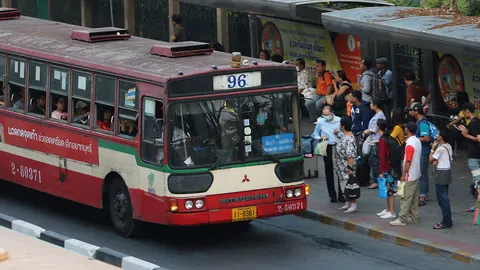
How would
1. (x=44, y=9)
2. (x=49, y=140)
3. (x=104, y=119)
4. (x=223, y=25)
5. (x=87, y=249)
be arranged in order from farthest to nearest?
1. (x=44, y=9)
2. (x=223, y=25)
3. (x=49, y=140)
4. (x=104, y=119)
5. (x=87, y=249)

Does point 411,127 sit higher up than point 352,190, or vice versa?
point 411,127

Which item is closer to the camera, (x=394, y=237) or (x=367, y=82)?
(x=394, y=237)

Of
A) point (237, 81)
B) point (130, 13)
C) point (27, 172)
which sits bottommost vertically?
point (27, 172)

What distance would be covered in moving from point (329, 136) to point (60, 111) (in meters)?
4.02

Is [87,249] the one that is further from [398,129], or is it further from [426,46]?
[426,46]

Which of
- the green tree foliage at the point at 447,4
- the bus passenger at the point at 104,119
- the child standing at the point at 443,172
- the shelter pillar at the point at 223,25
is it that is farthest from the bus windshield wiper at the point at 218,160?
the shelter pillar at the point at 223,25

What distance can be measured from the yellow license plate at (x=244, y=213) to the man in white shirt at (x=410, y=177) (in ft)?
7.61

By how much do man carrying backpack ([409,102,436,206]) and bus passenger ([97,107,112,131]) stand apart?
4.52 meters

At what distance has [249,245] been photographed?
16.3 metres

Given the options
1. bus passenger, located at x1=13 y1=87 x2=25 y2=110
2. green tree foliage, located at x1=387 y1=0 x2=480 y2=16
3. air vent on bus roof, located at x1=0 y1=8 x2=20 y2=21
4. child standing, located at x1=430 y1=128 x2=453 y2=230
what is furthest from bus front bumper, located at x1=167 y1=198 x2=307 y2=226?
air vent on bus roof, located at x1=0 y1=8 x2=20 y2=21

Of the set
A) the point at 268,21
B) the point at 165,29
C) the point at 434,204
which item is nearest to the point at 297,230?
the point at 434,204

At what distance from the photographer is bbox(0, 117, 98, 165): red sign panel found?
1702 cm

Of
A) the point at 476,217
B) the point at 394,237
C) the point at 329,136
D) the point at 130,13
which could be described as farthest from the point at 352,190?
the point at 130,13

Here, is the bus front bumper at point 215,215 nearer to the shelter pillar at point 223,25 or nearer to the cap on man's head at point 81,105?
the cap on man's head at point 81,105
